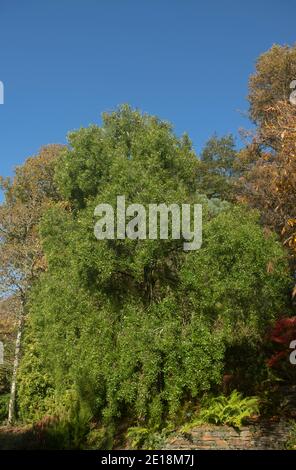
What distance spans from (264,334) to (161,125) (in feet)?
24.5

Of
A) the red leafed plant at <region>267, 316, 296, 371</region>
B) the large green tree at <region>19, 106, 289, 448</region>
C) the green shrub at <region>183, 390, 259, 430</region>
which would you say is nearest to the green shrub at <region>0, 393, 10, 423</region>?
the large green tree at <region>19, 106, 289, 448</region>

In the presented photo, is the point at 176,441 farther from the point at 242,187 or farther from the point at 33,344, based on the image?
the point at 242,187

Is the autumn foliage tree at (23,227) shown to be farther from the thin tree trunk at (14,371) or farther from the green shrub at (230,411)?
the green shrub at (230,411)

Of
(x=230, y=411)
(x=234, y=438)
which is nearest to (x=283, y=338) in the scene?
(x=230, y=411)

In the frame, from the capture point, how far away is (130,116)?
14367 millimetres

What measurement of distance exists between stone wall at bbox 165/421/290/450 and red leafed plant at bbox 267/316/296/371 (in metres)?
2.85

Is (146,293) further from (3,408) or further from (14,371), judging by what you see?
(3,408)

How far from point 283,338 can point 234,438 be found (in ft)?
12.8

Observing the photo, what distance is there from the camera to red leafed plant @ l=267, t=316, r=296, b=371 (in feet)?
44.1

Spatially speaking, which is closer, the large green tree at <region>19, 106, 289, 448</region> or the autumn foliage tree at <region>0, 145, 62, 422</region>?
the large green tree at <region>19, 106, 289, 448</region>

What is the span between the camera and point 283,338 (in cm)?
1354

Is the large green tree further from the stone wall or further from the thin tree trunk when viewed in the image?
the thin tree trunk

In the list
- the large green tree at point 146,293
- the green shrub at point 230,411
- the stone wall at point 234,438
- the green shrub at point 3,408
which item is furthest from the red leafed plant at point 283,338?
the green shrub at point 3,408
